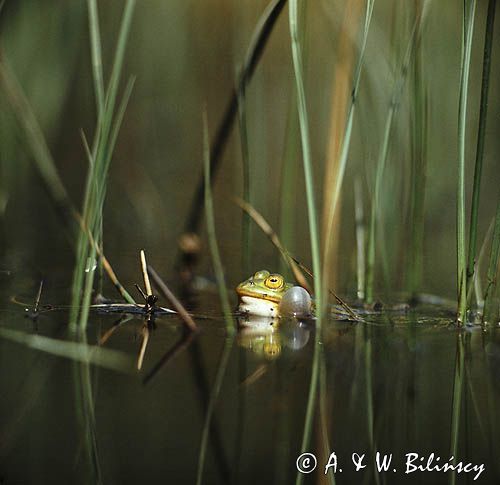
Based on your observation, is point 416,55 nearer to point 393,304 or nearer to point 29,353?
point 393,304

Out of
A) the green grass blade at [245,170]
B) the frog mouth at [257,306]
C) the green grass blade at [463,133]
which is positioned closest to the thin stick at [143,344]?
the frog mouth at [257,306]

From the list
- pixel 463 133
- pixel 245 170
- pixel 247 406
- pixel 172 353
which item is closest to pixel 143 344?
pixel 172 353

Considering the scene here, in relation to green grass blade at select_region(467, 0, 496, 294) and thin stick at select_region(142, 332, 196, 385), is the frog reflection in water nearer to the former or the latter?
thin stick at select_region(142, 332, 196, 385)

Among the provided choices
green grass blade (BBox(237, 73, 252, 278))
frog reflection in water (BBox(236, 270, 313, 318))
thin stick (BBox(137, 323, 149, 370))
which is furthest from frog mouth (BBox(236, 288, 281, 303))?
thin stick (BBox(137, 323, 149, 370))

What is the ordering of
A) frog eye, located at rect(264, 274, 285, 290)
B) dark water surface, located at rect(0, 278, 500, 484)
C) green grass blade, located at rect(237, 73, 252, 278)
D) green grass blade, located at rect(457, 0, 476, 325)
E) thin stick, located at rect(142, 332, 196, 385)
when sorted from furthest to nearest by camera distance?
frog eye, located at rect(264, 274, 285, 290) < green grass blade, located at rect(237, 73, 252, 278) < green grass blade, located at rect(457, 0, 476, 325) < thin stick, located at rect(142, 332, 196, 385) < dark water surface, located at rect(0, 278, 500, 484)

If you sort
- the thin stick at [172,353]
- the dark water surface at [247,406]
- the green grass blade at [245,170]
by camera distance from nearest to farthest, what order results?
the dark water surface at [247,406]
the thin stick at [172,353]
the green grass blade at [245,170]

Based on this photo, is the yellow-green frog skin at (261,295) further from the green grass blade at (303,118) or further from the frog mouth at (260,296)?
the green grass blade at (303,118)
